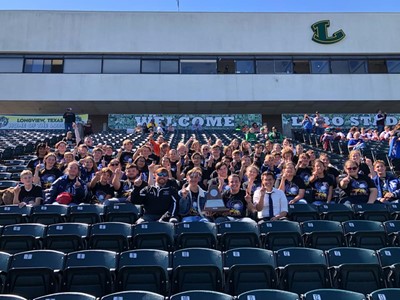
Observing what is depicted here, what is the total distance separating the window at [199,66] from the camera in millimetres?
25344

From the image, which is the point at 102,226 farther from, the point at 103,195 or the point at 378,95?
the point at 378,95

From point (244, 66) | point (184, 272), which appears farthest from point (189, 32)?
point (184, 272)

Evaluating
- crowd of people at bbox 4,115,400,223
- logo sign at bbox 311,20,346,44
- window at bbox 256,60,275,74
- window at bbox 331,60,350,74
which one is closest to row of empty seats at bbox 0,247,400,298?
crowd of people at bbox 4,115,400,223

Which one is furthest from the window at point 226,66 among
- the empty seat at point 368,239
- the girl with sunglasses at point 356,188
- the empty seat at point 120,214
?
the empty seat at point 368,239

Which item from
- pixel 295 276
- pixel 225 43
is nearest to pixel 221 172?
pixel 295 276

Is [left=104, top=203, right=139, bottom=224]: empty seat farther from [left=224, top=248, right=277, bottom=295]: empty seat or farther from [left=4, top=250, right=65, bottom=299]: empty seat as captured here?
[left=224, top=248, right=277, bottom=295]: empty seat

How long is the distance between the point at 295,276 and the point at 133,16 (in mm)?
24152

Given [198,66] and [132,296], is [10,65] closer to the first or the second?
[198,66]

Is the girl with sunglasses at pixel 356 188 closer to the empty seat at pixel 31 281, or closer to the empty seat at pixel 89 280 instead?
the empty seat at pixel 89 280

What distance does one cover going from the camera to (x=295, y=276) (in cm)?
431

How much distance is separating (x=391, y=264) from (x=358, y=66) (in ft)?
78.2

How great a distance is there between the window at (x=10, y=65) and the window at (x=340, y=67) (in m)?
20.9

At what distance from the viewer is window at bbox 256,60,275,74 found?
83.4ft

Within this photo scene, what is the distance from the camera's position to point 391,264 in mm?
4641
